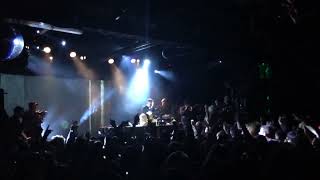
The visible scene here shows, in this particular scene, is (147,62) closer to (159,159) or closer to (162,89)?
(162,89)

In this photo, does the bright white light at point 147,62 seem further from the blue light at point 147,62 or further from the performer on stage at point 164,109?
the performer on stage at point 164,109

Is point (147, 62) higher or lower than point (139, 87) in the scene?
higher

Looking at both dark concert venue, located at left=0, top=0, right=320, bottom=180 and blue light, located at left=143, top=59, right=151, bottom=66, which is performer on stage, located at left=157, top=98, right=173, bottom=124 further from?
blue light, located at left=143, top=59, right=151, bottom=66

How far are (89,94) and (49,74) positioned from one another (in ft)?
15.2

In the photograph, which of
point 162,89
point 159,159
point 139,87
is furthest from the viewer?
point 162,89

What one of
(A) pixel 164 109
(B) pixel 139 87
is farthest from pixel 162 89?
(A) pixel 164 109

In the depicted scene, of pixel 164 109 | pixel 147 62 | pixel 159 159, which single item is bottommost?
pixel 159 159

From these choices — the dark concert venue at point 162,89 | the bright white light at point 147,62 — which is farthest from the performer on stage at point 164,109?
the bright white light at point 147,62

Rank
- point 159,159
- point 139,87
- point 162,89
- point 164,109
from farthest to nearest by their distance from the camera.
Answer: point 162,89 < point 139,87 < point 164,109 < point 159,159

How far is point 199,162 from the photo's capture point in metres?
5.55

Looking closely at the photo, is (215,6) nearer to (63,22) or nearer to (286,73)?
(286,73)

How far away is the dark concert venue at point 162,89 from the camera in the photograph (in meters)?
4.89

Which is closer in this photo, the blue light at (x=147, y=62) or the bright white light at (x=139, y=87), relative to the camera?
the blue light at (x=147, y=62)

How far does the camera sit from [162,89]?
→ 15.9m
